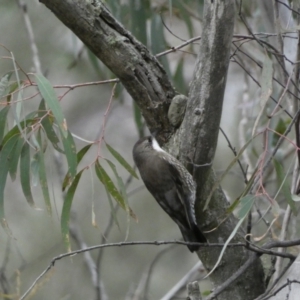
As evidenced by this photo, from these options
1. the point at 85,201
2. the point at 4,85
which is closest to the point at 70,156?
the point at 4,85

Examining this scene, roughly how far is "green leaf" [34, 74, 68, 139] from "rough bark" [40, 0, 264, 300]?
0.16 metres

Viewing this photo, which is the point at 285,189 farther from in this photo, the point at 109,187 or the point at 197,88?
the point at 109,187

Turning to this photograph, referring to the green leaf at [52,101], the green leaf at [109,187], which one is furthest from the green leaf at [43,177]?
the green leaf at [52,101]

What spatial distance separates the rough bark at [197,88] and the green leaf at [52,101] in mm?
157

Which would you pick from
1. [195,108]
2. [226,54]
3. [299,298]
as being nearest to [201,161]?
[195,108]

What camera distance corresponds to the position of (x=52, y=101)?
152 centimetres

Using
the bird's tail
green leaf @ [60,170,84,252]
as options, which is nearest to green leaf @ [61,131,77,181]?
green leaf @ [60,170,84,252]

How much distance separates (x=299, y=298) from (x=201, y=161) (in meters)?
0.42

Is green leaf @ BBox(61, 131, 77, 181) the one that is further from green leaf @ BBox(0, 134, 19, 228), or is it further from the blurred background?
the blurred background

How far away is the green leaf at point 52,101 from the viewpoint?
150 cm

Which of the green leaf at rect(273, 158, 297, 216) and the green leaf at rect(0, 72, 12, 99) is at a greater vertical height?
the green leaf at rect(0, 72, 12, 99)

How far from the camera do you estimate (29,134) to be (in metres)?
1.83

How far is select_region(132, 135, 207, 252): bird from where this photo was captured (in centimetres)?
170

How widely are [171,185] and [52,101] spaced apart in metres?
0.53
